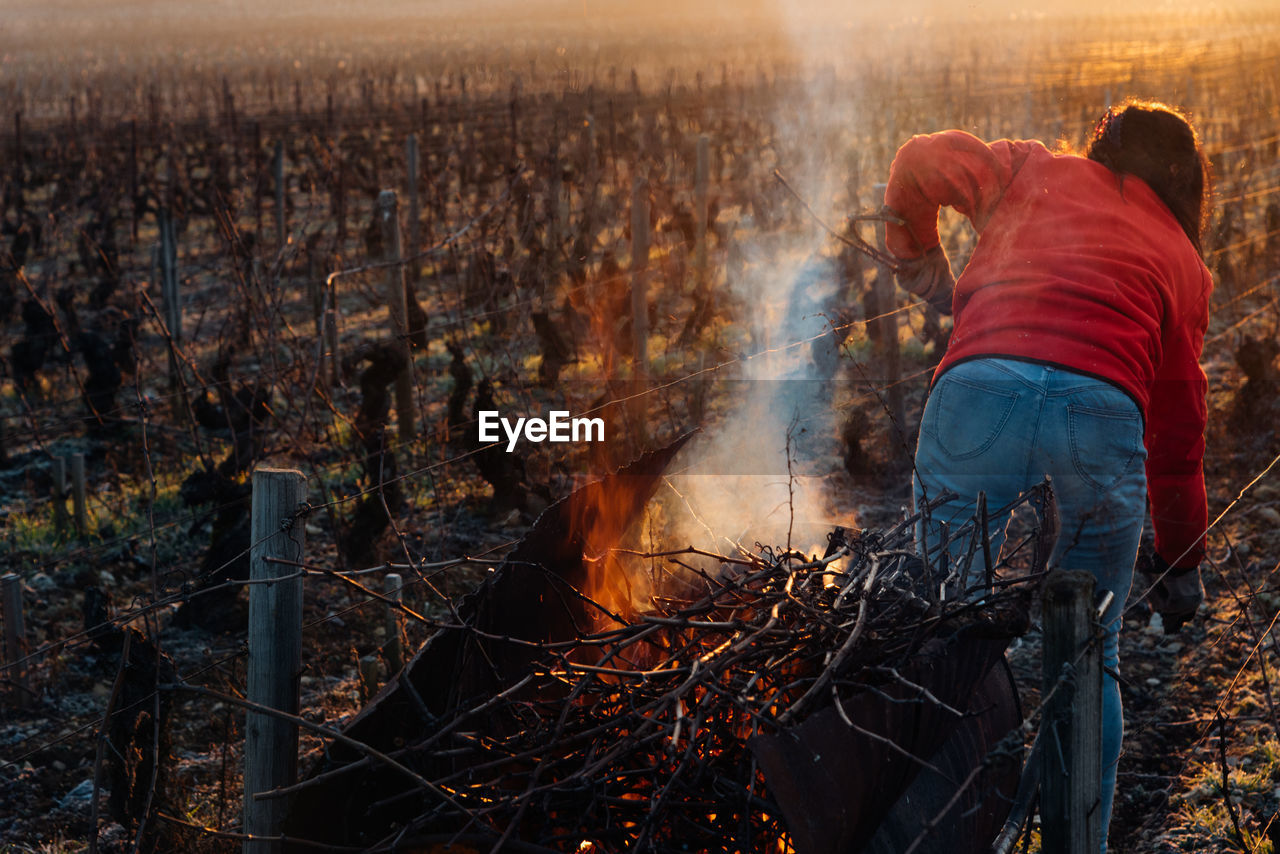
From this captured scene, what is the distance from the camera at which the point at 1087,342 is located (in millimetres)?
2213

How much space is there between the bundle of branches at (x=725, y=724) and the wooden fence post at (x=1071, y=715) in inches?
3.4

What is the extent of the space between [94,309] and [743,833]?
999 centimetres

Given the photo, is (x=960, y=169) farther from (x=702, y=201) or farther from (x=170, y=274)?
(x=170, y=274)

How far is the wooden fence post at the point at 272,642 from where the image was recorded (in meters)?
2.05

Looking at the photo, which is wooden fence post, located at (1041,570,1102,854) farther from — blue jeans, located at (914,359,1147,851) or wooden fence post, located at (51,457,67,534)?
wooden fence post, located at (51,457,67,534)

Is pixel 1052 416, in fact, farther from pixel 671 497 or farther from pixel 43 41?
pixel 43 41

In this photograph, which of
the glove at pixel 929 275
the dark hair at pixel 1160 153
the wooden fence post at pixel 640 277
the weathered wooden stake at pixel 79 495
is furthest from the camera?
the wooden fence post at pixel 640 277

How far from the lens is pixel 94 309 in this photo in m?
10.1

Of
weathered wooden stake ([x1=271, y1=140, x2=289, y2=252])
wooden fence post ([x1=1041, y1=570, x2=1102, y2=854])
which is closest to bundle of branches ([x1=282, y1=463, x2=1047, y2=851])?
wooden fence post ([x1=1041, y1=570, x2=1102, y2=854])

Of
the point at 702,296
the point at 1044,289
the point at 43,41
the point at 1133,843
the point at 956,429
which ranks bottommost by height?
the point at 1133,843

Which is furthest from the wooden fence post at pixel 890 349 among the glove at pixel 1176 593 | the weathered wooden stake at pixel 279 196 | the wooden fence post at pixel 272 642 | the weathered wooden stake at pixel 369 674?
the weathered wooden stake at pixel 279 196

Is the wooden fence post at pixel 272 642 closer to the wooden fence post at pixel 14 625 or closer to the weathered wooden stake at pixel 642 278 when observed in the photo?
the wooden fence post at pixel 14 625

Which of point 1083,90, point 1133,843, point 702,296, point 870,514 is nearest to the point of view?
point 1133,843

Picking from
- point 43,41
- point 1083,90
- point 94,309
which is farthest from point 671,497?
point 43,41
